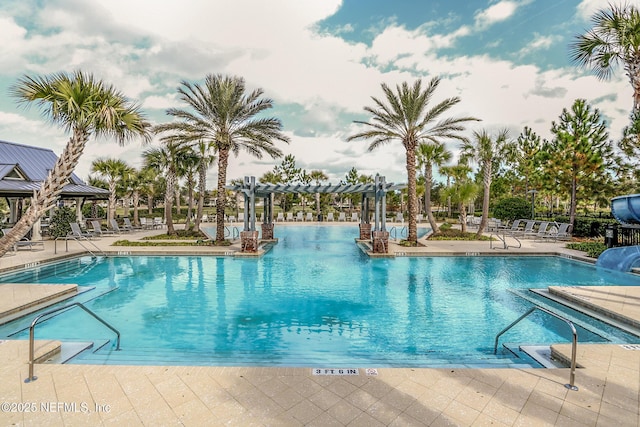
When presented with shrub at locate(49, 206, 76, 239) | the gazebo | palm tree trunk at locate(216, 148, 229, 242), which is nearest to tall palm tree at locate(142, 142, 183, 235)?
the gazebo

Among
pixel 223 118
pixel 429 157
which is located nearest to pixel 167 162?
pixel 223 118

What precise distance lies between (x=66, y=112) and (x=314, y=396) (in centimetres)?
834

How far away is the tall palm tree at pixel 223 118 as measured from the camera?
610 inches

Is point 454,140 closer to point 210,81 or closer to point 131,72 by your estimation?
point 210,81

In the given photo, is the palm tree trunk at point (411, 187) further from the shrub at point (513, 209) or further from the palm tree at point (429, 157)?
the shrub at point (513, 209)

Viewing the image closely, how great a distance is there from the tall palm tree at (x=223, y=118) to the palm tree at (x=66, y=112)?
8013 mm

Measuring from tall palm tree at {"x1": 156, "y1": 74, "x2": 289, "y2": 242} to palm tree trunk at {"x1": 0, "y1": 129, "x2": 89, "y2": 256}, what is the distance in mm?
8481

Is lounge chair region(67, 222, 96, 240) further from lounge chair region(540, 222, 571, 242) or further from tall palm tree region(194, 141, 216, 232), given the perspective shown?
lounge chair region(540, 222, 571, 242)

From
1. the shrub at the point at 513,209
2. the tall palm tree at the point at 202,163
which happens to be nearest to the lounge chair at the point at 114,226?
the tall palm tree at the point at 202,163

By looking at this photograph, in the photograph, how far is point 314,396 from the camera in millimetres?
3412

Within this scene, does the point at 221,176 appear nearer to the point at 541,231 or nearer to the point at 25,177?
the point at 25,177

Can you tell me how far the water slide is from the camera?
7375mm

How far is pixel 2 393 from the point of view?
343 centimetres

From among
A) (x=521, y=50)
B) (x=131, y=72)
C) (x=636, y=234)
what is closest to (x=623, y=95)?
(x=521, y=50)
